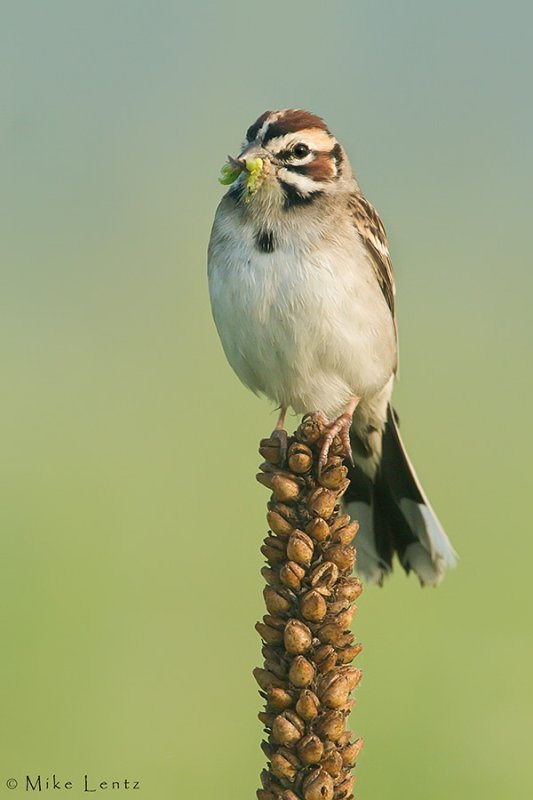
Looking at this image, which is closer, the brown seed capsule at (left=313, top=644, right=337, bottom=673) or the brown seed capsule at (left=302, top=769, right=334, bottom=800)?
the brown seed capsule at (left=302, top=769, right=334, bottom=800)

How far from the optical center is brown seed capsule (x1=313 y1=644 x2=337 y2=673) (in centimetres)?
259

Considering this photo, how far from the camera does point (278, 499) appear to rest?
299cm

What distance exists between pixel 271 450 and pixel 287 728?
3.28 feet

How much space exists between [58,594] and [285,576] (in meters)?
2.89

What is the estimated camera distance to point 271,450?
336 centimetres

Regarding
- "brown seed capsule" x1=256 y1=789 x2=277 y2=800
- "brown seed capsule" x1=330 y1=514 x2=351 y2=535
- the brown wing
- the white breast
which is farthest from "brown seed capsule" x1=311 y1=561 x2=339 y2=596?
the brown wing

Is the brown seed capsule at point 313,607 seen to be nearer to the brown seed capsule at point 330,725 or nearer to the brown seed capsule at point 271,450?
the brown seed capsule at point 330,725

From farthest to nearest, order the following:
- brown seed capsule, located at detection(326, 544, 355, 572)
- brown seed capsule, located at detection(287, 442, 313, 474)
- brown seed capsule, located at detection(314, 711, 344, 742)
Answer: brown seed capsule, located at detection(287, 442, 313, 474) → brown seed capsule, located at detection(326, 544, 355, 572) → brown seed capsule, located at detection(314, 711, 344, 742)

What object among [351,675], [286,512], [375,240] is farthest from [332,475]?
[375,240]

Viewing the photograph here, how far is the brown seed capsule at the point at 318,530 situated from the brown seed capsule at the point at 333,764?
1.78ft

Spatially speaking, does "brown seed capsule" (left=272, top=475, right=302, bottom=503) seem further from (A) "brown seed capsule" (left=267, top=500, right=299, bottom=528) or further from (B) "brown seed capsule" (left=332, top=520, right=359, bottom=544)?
(B) "brown seed capsule" (left=332, top=520, right=359, bottom=544)

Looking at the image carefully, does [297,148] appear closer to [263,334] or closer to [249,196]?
[249,196]

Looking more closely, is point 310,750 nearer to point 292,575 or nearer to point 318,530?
point 292,575

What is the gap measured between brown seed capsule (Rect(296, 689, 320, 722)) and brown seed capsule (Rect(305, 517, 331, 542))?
43 cm
